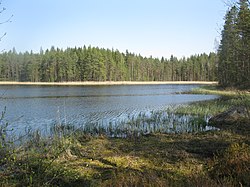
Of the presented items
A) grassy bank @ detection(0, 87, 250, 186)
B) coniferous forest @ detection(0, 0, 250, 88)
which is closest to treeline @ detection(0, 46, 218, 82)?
coniferous forest @ detection(0, 0, 250, 88)

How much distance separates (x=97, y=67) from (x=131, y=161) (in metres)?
81.9

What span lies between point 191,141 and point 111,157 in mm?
4028

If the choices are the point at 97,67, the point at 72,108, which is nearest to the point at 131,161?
the point at 72,108

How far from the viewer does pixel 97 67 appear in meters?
88.1

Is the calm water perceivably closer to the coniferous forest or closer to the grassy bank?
the grassy bank

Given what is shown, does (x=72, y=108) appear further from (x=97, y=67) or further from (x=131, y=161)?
(x=97, y=67)

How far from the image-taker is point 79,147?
9.91 m

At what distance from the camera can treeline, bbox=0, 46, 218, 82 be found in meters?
89.5

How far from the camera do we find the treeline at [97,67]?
89494 mm

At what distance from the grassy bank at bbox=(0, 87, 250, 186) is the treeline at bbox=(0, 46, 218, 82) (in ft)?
235

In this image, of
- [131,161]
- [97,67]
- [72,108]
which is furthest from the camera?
[97,67]

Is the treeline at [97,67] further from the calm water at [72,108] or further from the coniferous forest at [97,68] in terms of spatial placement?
the calm water at [72,108]

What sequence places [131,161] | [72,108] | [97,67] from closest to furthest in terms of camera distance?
[131,161] < [72,108] < [97,67]

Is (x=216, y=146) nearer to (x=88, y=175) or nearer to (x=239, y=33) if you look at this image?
(x=239, y=33)
